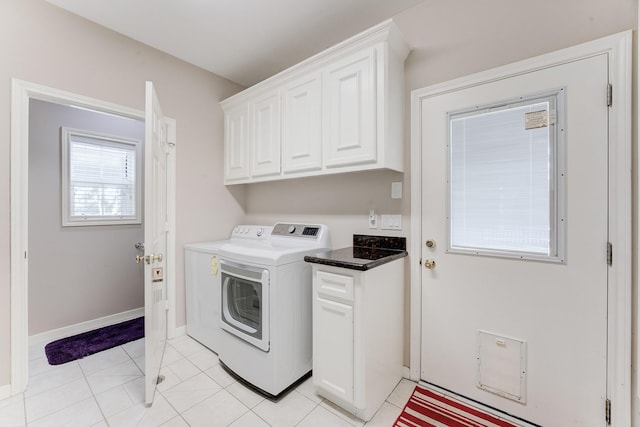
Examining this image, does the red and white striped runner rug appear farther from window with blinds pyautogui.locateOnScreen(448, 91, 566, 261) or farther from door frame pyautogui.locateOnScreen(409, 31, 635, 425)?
window with blinds pyautogui.locateOnScreen(448, 91, 566, 261)

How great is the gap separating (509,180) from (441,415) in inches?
55.8

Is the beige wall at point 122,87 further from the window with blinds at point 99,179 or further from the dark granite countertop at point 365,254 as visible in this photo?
the dark granite countertop at point 365,254

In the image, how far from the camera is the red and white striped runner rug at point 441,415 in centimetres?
154

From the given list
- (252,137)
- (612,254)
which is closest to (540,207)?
(612,254)

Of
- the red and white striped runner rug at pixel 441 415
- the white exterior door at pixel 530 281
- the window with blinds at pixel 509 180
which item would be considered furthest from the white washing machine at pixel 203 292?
the window with blinds at pixel 509 180

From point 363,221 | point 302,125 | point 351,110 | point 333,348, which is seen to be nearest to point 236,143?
point 302,125

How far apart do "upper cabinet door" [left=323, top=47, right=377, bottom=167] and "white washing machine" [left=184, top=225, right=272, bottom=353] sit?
46.3 inches

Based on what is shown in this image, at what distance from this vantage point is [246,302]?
1.99 m

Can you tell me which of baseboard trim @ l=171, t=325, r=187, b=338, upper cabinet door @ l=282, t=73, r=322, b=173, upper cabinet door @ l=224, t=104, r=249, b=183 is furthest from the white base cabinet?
Answer: baseboard trim @ l=171, t=325, r=187, b=338

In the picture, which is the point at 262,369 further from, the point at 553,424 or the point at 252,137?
the point at 252,137

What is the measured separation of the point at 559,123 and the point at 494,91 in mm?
380

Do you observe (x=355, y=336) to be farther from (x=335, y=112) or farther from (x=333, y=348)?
(x=335, y=112)

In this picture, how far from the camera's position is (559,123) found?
143 cm

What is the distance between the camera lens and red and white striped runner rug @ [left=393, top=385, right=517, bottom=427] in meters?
1.54
